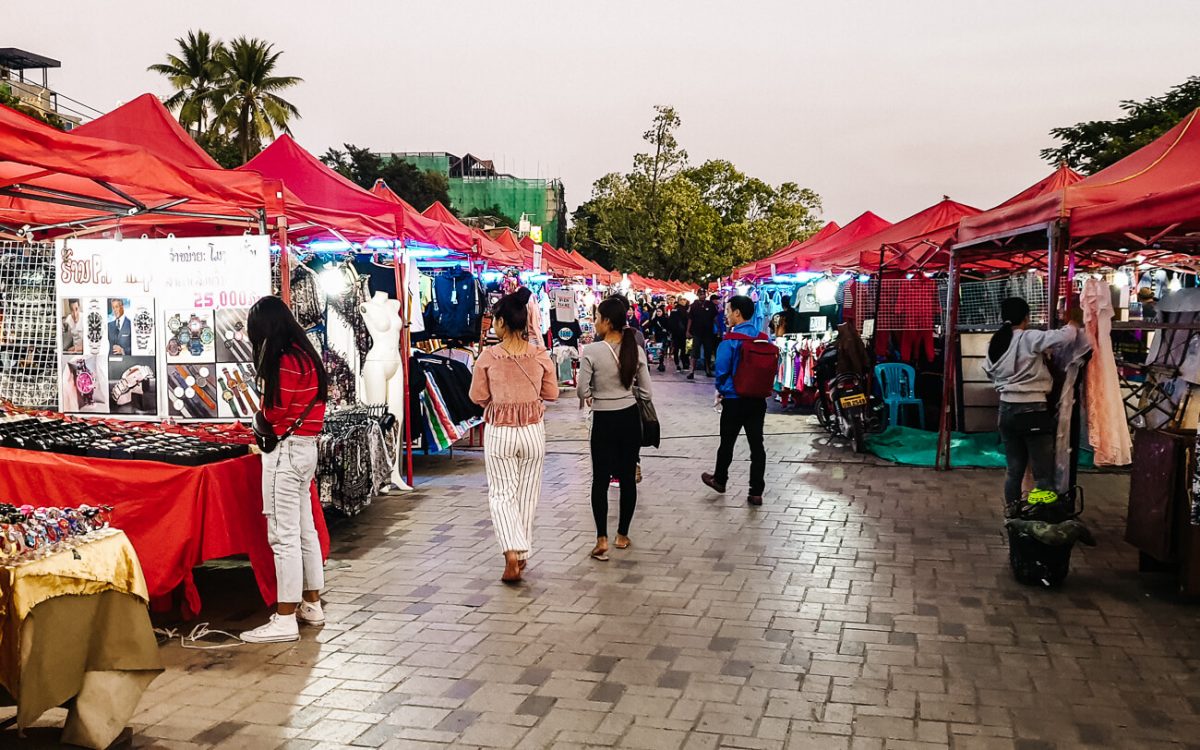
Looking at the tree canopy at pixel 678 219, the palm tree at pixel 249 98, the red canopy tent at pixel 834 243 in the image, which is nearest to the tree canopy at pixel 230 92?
the palm tree at pixel 249 98

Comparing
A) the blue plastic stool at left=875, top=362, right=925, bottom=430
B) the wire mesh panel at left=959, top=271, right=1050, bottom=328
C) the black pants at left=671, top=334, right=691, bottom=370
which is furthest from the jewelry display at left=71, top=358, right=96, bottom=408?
the black pants at left=671, top=334, right=691, bottom=370

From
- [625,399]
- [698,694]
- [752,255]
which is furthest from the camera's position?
[752,255]

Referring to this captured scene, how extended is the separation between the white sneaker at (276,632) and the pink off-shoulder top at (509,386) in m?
1.69

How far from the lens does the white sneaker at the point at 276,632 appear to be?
4.95 m

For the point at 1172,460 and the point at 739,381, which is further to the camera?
the point at 739,381

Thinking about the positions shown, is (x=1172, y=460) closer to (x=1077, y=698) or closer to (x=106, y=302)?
(x=1077, y=698)

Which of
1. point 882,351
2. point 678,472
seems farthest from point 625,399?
point 882,351

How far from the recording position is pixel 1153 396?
762 cm

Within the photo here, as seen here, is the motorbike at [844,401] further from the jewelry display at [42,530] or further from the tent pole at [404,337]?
the jewelry display at [42,530]

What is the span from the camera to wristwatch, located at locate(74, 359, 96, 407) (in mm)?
5801

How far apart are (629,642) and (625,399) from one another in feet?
6.75

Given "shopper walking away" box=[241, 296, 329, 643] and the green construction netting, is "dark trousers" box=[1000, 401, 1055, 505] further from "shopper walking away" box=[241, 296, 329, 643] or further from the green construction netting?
"shopper walking away" box=[241, 296, 329, 643]

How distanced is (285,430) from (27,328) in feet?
7.66

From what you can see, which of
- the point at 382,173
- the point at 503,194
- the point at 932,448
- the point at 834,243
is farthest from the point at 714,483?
the point at 503,194
